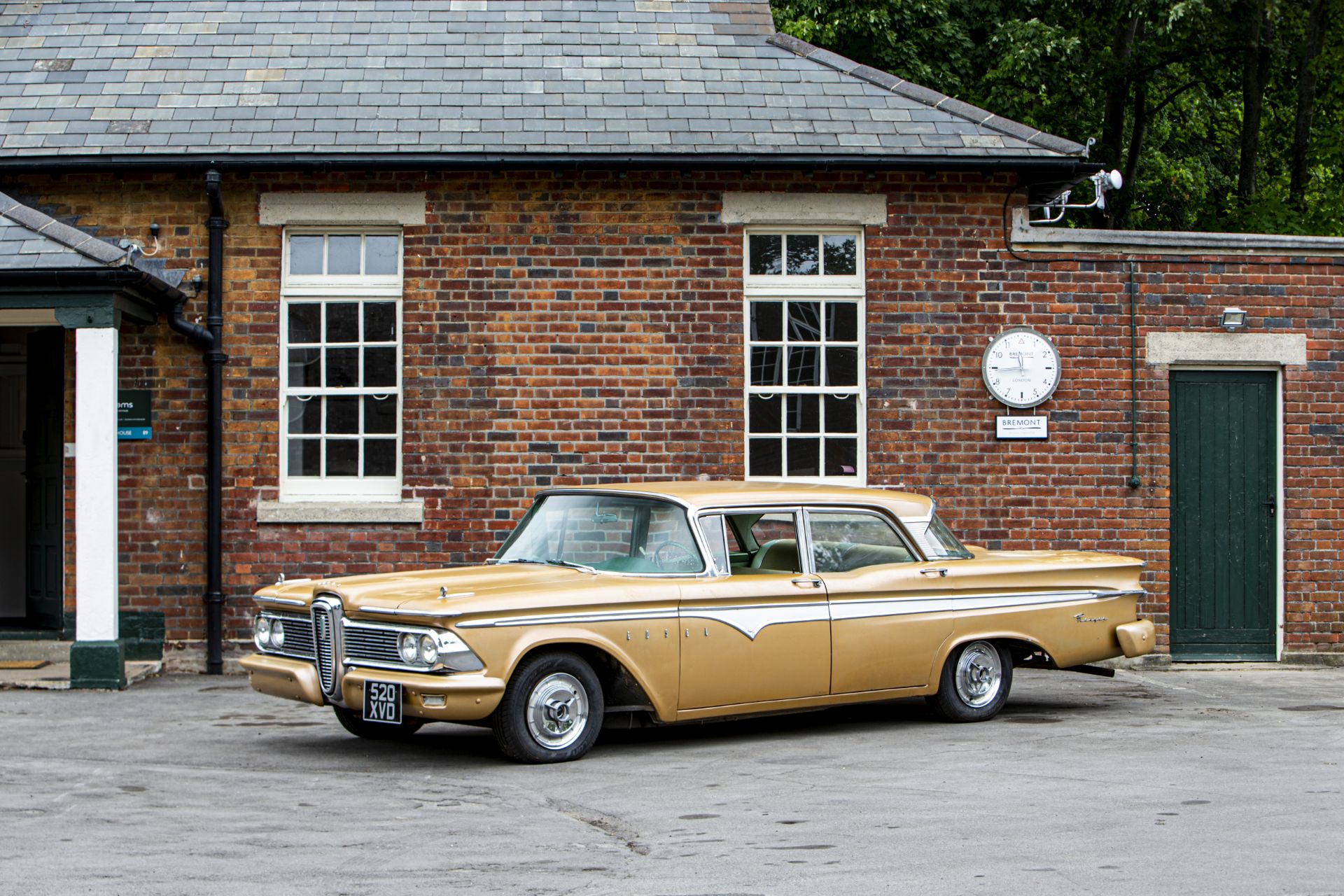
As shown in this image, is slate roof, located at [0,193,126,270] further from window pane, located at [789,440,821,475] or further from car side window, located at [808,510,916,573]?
car side window, located at [808,510,916,573]

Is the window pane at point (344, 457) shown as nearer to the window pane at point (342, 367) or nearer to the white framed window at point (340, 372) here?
the white framed window at point (340, 372)

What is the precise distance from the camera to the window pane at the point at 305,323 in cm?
1223

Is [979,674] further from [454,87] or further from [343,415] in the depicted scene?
[454,87]

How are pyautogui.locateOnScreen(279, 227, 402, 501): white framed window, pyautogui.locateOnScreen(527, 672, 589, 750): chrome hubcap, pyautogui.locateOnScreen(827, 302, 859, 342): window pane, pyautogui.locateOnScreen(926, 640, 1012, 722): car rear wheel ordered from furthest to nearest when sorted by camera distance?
pyautogui.locateOnScreen(827, 302, 859, 342): window pane < pyautogui.locateOnScreen(279, 227, 402, 501): white framed window < pyautogui.locateOnScreen(926, 640, 1012, 722): car rear wheel < pyautogui.locateOnScreen(527, 672, 589, 750): chrome hubcap

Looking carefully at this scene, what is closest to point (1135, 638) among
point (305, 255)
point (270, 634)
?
point (270, 634)

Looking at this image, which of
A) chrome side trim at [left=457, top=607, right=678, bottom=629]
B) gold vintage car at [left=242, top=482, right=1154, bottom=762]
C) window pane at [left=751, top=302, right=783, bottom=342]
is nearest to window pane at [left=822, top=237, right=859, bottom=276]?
window pane at [left=751, top=302, right=783, bottom=342]

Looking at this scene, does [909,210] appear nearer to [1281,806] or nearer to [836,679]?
[836,679]

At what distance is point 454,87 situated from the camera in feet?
41.5

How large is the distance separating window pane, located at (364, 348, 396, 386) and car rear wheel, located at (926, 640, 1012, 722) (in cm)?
524

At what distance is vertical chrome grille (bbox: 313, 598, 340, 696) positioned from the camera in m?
7.79

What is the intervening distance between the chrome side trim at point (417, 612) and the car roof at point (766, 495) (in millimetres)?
1417

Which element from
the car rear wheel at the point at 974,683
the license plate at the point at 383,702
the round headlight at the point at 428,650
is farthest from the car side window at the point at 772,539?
the license plate at the point at 383,702

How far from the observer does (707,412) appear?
12125 millimetres

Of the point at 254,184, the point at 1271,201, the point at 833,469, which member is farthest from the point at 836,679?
the point at 1271,201
